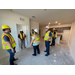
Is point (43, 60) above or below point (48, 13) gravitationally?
below

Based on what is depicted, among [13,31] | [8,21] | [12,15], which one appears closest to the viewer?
[8,21]

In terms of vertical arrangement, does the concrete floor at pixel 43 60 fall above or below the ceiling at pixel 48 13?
below

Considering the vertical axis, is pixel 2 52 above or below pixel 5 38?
below

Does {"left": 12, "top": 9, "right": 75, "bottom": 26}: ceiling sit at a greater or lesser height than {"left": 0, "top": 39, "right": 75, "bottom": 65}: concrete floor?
greater

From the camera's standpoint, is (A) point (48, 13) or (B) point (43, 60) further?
(A) point (48, 13)

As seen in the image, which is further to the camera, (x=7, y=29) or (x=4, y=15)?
(x=4, y=15)

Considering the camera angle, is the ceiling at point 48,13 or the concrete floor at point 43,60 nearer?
the concrete floor at point 43,60

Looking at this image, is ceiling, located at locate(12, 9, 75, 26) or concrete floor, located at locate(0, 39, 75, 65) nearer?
concrete floor, located at locate(0, 39, 75, 65)
